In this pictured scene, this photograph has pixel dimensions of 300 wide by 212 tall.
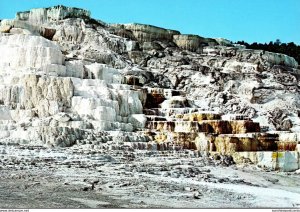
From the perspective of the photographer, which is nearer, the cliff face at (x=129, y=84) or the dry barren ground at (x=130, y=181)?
the dry barren ground at (x=130, y=181)

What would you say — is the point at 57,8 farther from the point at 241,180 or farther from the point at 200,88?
the point at 241,180

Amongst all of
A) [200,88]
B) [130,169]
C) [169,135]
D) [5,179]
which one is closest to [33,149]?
[130,169]

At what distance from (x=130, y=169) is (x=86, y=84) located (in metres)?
5.80

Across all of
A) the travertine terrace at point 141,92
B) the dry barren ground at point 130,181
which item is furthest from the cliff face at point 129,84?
the dry barren ground at point 130,181

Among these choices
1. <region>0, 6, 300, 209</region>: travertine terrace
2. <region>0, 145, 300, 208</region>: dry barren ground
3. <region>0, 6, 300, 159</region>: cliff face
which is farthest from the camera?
<region>0, 6, 300, 159</region>: cliff face

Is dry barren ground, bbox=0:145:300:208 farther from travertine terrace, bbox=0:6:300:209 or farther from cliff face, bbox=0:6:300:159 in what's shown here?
cliff face, bbox=0:6:300:159

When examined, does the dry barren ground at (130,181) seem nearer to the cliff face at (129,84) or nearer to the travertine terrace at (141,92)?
the travertine terrace at (141,92)

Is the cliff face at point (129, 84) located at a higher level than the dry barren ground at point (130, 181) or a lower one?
higher

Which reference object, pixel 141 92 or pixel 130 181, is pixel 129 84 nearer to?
pixel 141 92

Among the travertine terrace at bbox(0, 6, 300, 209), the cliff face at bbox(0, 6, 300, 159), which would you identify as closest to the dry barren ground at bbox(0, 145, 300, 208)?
the travertine terrace at bbox(0, 6, 300, 209)

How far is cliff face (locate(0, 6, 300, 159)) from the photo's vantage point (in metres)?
12.1

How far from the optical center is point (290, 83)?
19.1 metres

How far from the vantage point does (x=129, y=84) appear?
54.0 ft

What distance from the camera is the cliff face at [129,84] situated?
1210 cm
